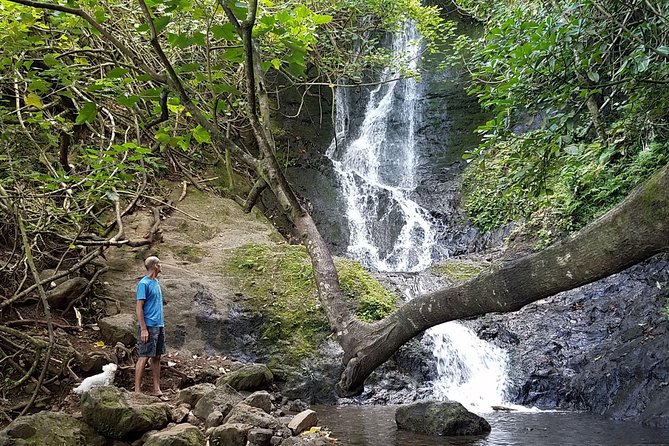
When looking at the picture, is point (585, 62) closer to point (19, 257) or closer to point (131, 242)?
point (131, 242)

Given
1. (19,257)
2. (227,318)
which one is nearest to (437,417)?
(227,318)

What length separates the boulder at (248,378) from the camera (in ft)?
19.3

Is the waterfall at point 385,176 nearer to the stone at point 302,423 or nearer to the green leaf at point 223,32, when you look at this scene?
the stone at point 302,423

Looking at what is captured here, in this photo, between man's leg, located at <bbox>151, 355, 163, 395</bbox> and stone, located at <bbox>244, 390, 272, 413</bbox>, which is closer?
stone, located at <bbox>244, 390, 272, 413</bbox>

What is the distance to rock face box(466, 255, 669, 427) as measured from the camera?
5.84 meters

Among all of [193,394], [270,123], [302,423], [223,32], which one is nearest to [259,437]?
[302,423]

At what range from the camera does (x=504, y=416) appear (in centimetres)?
597

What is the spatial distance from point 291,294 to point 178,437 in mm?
4251

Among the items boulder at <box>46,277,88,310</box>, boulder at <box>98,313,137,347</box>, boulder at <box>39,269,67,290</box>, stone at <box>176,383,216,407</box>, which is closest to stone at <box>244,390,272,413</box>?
stone at <box>176,383,216,407</box>

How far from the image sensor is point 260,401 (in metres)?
5.12

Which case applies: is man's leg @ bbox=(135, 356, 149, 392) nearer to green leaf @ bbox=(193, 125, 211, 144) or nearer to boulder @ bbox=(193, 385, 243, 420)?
boulder @ bbox=(193, 385, 243, 420)

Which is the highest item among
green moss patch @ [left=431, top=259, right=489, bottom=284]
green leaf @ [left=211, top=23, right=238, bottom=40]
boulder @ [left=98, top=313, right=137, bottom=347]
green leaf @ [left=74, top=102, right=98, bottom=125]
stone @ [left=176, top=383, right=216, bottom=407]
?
green leaf @ [left=211, top=23, right=238, bottom=40]

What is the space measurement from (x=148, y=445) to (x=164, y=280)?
4.03 meters

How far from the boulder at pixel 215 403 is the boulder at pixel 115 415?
2.02ft
